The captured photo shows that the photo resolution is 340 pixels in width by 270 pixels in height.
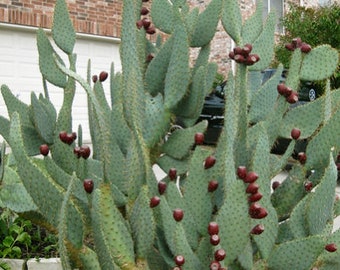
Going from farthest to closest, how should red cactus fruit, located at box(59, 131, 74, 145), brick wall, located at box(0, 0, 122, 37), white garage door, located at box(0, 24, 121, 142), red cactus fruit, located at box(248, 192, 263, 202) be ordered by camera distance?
white garage door, located at box(0, 24, 121, 142) < brick wall, located at box(0, 0, 122, 37) < red cactus fruit, located at box(59, 131, 74, 145) < red cactus fruit, located at box(248, 192, 263, 202)

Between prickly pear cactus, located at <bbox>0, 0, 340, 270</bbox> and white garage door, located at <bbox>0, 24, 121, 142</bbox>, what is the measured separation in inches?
318

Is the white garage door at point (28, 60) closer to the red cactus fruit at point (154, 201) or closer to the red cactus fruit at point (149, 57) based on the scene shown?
the red cactus fruit at point (149, 57)

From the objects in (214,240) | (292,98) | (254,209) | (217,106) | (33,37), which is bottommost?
(217,106)

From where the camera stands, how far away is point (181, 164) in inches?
109

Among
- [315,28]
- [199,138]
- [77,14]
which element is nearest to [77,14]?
[77,14]

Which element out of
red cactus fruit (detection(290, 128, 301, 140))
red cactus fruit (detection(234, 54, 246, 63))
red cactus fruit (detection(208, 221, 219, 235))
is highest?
red cactus fruit (detection(234, 54, 246, 63))

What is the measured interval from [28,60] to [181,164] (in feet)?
31.2

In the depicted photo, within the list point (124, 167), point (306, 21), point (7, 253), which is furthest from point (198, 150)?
point (306, 21)

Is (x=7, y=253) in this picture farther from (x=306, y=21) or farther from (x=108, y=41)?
(x=306, y=21)

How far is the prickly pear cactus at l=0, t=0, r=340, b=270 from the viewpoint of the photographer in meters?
2.21

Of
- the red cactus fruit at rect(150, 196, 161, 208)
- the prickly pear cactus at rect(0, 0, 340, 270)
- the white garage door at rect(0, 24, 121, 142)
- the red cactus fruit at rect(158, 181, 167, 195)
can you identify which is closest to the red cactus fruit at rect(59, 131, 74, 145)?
the prickly pear cactus at rect(0, 0, 340, 270)

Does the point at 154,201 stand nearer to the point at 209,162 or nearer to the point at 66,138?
the point at 209,162

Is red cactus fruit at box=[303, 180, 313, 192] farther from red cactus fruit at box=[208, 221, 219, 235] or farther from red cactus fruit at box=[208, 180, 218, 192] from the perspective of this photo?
red cactus fruit at box=[208, 221, 219, 235]

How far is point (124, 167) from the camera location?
2.51m
